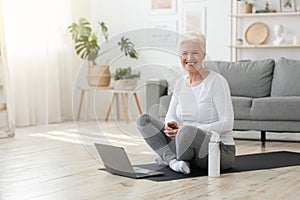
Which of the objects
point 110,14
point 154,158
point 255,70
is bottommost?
point 154,158

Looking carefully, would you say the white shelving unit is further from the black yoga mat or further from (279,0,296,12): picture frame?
the black yoga mat

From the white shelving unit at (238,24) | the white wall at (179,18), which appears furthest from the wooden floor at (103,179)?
the white wall at (179,18)

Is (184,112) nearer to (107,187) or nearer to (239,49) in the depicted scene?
(107,187)

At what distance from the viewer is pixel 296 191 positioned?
308 centimetres

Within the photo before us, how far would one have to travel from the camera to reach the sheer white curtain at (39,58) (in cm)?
658

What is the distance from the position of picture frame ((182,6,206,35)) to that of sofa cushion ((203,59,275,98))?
143cm

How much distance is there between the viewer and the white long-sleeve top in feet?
11.3

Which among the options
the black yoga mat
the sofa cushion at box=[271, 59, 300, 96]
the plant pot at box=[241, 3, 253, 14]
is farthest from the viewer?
the plant pot at box=[241, 3, 253, 14]

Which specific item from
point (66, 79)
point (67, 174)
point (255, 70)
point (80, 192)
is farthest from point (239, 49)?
point (80, 192)

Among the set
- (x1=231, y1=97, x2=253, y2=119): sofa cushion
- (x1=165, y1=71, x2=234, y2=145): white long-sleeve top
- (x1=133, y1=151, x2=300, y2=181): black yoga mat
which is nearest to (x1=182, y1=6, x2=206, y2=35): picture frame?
(x1=231, y1=97, x2=253, y2=119): sofa cushion

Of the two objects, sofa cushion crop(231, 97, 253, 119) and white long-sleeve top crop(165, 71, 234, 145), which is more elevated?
white long-sleeve top crop(165, 71, 234, 145)

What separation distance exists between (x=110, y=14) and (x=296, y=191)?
5.08 m

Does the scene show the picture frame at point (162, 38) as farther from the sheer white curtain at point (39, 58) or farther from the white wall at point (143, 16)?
the sheer white curtain at point (39, 58)

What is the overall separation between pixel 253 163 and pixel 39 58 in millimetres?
3615
